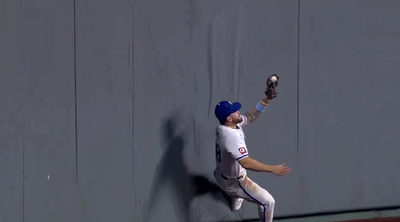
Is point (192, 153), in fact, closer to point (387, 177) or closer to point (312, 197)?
point (312, 197)

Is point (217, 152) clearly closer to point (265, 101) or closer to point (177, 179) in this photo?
point (177, 179)

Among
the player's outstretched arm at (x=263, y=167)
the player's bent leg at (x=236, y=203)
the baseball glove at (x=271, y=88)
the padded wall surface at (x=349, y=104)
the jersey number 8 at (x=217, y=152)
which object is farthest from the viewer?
the padded wall surface at (x=349, y=104)

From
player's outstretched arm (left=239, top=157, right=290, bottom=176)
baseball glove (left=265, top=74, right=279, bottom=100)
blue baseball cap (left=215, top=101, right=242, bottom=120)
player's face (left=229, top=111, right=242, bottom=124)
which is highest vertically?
baseball glove (left=265, top=74, right=279, bottom=100)

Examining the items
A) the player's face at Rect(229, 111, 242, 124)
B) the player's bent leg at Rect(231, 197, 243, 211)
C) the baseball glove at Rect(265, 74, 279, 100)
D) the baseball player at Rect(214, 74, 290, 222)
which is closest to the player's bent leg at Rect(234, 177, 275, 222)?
the baseball player at Rect(214, 74, 290, 222)

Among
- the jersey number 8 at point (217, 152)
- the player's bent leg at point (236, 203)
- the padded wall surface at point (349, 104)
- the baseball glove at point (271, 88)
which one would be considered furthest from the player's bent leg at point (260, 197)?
the padded wall surface at point (349, 104)

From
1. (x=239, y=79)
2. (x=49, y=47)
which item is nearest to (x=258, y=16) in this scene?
(x=239, y=79)

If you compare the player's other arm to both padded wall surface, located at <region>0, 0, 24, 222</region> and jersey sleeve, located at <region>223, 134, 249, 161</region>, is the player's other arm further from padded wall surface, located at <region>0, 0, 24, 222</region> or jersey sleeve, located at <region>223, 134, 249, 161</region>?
padded wall surface, located at <region>0, 0, 24, 222</region>

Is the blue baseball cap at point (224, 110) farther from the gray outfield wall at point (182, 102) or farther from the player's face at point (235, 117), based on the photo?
the gray outfield wall at point (182, 102)
